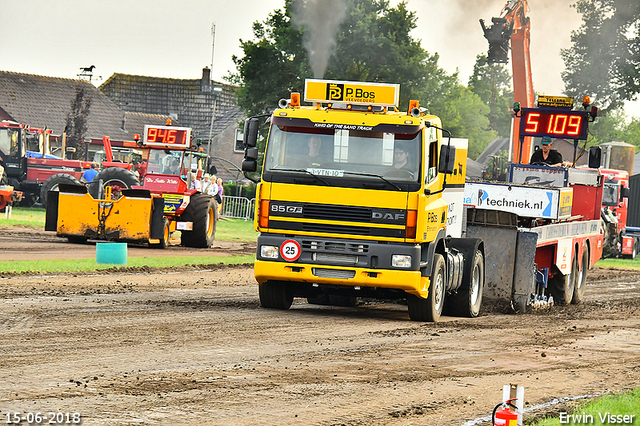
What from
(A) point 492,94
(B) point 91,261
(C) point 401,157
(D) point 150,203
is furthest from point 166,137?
(A) point 492,94

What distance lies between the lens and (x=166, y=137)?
1015 inches

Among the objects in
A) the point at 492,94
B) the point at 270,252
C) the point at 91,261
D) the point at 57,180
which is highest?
the point at 492,94

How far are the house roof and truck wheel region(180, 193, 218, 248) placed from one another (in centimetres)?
3555

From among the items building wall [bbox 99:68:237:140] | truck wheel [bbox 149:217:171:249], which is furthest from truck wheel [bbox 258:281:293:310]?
building wall [bbox 99:68:237:140]

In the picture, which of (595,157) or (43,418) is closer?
(43,418)

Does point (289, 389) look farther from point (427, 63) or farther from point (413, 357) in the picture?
point (427, 63)

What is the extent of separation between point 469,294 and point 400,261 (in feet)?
7.63

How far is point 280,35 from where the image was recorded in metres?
51.4

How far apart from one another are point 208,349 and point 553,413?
351 centimetres

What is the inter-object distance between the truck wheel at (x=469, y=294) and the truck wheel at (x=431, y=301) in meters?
0.94

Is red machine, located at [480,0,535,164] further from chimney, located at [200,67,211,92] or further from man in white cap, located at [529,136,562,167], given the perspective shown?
chimney, located at [200,67,211,92]

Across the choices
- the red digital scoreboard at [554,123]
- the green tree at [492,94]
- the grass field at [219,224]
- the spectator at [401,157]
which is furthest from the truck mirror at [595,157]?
the green tree at [492,94]

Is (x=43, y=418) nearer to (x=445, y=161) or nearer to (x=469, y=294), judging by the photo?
(x=445, y=161)

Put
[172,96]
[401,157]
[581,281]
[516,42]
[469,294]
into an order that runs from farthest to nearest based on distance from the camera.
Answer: [172,96]
[516,42]
[581,281]
[469,294]
[401,157]
